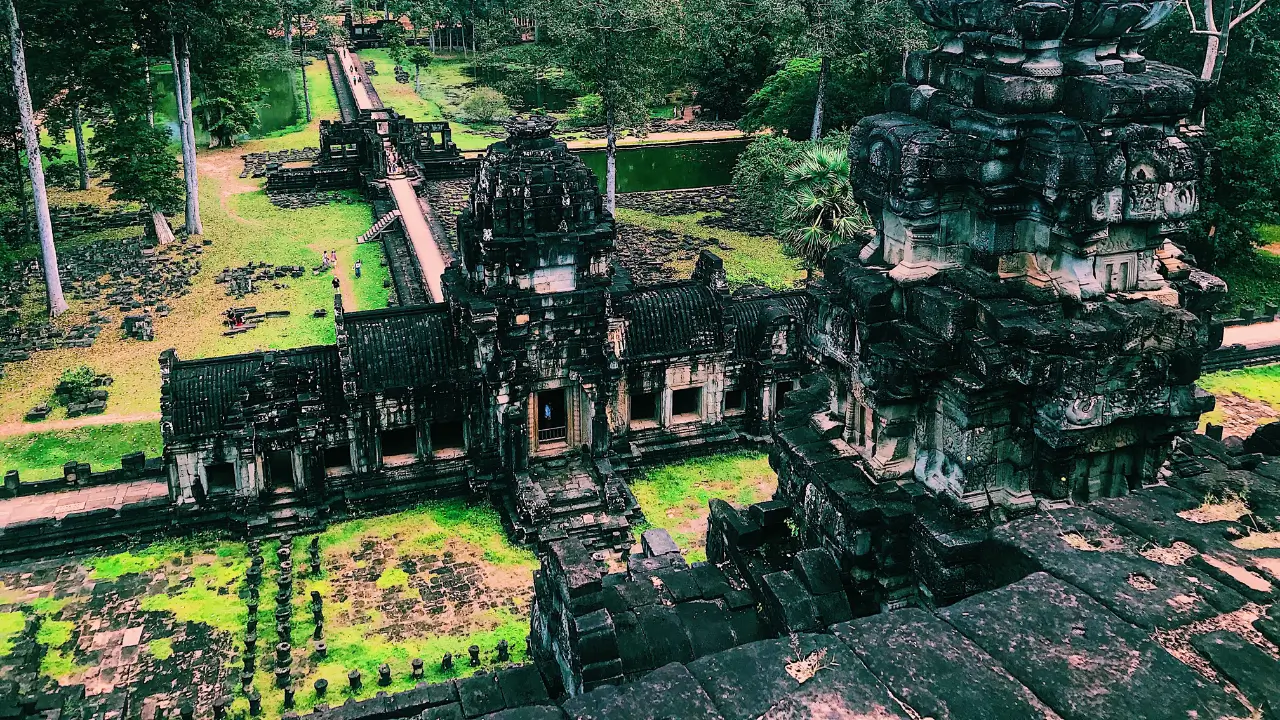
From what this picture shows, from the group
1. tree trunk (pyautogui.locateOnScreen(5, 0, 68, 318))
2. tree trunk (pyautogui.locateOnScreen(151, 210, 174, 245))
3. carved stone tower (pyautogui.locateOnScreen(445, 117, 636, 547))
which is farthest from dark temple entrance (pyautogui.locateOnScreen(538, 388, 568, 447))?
A: tree trunk (pyautogui.locateOnScreen(151, 210, 174, 245))

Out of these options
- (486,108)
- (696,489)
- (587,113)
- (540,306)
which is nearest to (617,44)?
(540,306)

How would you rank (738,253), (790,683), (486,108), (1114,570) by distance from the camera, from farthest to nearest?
(486,108) < (738,253) < (1114,570) < (790,683)

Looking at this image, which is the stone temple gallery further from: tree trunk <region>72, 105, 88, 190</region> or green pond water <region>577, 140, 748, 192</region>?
green pond water <region>577, 140, 748, 192</region>

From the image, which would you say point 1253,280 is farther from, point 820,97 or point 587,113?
point 587,113

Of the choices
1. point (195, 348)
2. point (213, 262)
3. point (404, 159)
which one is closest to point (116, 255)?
point (213, 262)

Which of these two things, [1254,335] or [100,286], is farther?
[100,286]

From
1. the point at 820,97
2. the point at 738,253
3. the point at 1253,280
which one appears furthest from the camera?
the point at 820,97
